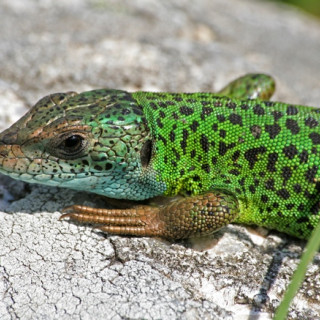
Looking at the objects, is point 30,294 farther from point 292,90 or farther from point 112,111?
point 292,90

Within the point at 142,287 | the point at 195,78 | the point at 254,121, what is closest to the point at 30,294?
the point at 142,287

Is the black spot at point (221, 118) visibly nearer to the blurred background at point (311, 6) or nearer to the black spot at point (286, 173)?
the black spot at point (286, 173)

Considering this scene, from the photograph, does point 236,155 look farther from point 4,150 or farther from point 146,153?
point 4,150

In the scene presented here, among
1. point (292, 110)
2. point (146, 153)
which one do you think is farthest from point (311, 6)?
point (146, 153)

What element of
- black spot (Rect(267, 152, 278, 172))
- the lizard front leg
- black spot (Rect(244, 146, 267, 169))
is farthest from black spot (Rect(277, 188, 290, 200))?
the lizard front leg

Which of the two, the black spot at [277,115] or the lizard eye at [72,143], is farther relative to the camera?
the black spot at [277,115]

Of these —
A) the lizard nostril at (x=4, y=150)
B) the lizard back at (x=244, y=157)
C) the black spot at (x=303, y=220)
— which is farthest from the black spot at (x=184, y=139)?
the lizard nostril at (x=4, y=150)
